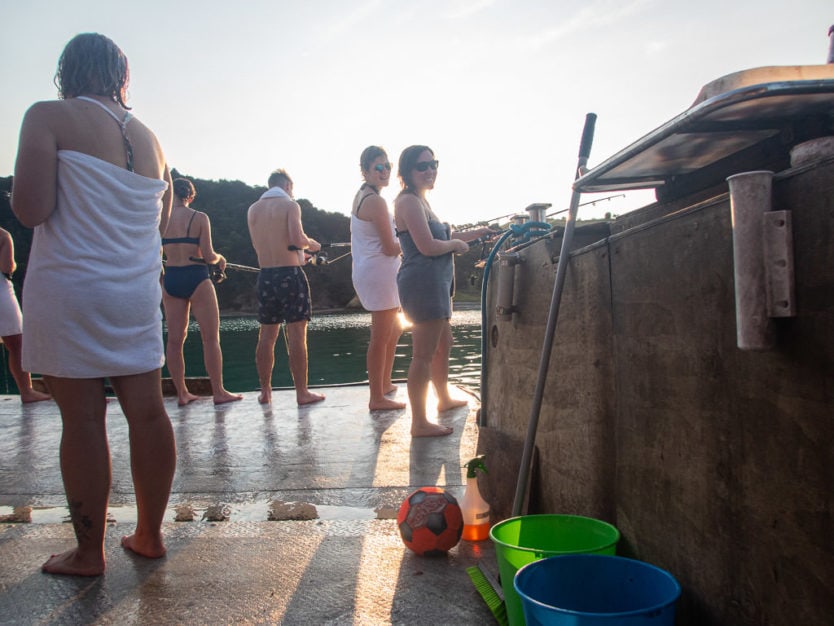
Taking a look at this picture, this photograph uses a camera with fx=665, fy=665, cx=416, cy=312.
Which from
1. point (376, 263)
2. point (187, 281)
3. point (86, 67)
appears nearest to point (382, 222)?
point (376, 263)

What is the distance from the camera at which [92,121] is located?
2.36m

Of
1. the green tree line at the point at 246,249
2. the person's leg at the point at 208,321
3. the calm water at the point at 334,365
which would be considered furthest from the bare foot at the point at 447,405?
the green tree line at the point at 246,249

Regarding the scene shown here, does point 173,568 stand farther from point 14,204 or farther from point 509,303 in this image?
point 509,303

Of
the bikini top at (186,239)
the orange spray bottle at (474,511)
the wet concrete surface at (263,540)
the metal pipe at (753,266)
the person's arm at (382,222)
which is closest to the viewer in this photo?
the metal pipe at (753,266)

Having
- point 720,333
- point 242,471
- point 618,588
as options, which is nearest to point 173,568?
point 242,471

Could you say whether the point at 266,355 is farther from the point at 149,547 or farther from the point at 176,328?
the point at 149,547

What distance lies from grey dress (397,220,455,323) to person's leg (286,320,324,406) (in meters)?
1.64

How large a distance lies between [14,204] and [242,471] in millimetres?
1895

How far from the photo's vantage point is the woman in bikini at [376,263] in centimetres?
494

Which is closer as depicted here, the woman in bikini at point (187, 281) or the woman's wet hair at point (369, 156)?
the woman's wet hair at point (369, 156)

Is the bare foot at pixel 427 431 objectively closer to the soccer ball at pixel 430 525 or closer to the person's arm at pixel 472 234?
the person's arm at pixel 472 234

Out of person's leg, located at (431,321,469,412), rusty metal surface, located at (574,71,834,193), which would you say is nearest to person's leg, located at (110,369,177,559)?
rusty metal surface, located at (574,71,834,193)

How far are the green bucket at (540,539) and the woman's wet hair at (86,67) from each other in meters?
2.10

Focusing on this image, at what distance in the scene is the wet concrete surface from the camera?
A: 2062 millimetres
